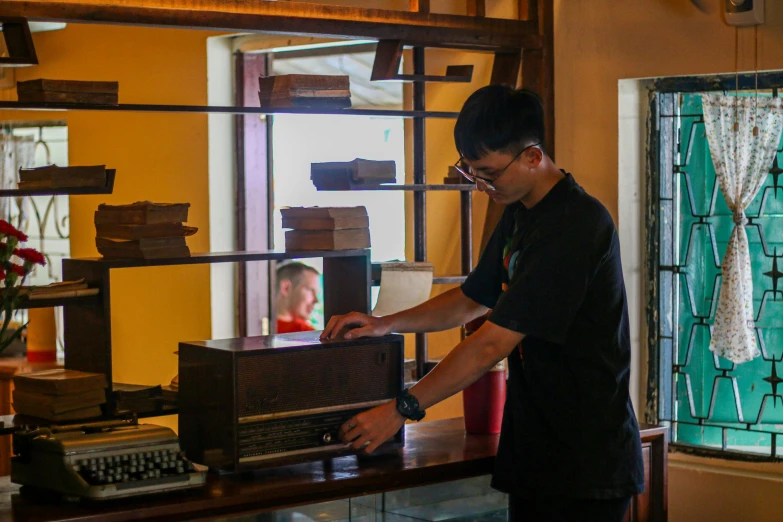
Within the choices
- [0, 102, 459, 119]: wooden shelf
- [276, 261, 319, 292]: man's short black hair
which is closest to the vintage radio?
[0, 102, 459, 119]: wooden shelf

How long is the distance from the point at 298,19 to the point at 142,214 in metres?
0.91

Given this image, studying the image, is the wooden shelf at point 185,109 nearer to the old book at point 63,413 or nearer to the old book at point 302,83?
the old book at point 302,83

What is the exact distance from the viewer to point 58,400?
10.1ft

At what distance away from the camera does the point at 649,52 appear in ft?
14.3

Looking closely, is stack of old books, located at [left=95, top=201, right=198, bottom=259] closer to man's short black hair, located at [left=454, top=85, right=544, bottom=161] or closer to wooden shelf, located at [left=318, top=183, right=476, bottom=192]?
wooden shelf, located at [left=318, top=183, right=476, bottom=192]

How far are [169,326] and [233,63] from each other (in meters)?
1.42

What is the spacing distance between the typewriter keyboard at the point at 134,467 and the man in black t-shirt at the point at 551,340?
554 mm

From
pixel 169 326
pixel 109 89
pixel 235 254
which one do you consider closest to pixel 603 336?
pixel 235 254

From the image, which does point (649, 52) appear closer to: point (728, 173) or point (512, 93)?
point (728, 173)

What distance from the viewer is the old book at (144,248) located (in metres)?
3.33

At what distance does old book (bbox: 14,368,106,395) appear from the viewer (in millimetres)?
3076

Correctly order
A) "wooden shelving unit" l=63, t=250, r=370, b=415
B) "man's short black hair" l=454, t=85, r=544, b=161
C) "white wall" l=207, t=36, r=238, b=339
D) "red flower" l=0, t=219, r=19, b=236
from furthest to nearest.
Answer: "white wall" l=207, t=36, r=238, b=339 < "wooden shelving unit" l=63, t=250, r=370, b=415 < "red flower" l=0, t=219, r=19, b=236 < "man's short black hair" l=454, t=85, r=544, b=161

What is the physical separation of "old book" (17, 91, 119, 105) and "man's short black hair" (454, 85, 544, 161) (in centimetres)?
130

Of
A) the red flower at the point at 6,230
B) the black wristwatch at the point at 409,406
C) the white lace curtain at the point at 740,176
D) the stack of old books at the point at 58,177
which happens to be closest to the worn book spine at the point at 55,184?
the stack of old books at the point at 58,177
